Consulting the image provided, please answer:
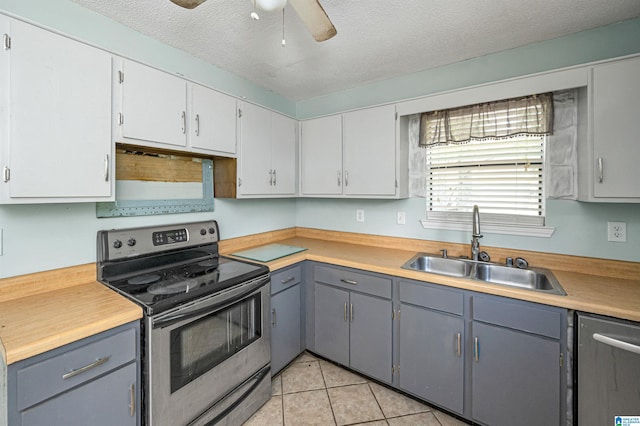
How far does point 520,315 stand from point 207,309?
1.72m

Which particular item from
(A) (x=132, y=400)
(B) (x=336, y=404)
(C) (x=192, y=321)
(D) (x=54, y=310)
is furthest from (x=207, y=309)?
(B) (x=336, y=404)

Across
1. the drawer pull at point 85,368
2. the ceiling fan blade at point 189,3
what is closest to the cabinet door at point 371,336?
the drawer pull at point 85,368

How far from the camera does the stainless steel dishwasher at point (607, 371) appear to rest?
4.07 feet

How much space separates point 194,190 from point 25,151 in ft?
3.35

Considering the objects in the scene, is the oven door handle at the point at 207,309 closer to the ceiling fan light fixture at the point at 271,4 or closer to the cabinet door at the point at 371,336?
the cabinet door at the point at 371,336

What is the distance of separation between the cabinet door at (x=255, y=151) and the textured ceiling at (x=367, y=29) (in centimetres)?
42

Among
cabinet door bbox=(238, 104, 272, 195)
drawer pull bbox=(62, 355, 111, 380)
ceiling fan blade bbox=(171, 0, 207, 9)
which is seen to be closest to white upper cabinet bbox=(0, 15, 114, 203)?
ceiling fan blade bbox=(171, 0, 207, 9)

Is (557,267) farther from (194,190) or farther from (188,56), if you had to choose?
(188,56)

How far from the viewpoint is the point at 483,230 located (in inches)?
85.2

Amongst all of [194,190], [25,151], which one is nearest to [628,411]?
[194,190]

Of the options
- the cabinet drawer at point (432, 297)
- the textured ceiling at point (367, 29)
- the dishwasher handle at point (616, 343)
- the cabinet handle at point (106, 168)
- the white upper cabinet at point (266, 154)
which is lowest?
the dishwasher handle at point (616, 343)

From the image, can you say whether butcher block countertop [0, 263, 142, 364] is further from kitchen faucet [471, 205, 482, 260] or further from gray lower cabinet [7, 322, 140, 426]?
kitchen faucet [471, 205, 482, 260]

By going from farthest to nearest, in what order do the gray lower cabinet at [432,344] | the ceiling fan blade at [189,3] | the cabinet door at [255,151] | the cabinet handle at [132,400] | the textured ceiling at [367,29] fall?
the cabinet door at [255,151]
the gray lower cabinet at [432,344]
the textured ceiling at [367,29]
the cabinet handle at [132,400]
the ceiling fan blade at [189,3]

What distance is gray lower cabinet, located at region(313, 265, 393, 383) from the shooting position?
198 cm
